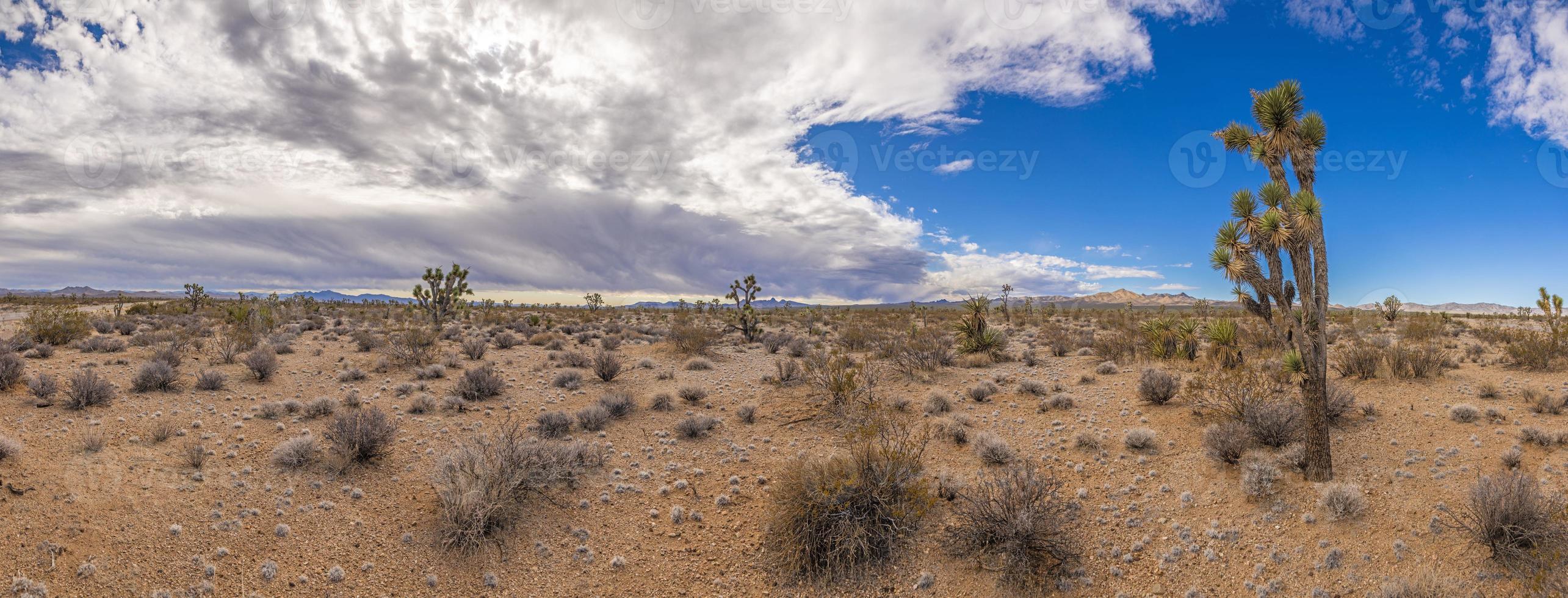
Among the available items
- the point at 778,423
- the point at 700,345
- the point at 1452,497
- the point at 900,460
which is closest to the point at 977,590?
the point at 900,460

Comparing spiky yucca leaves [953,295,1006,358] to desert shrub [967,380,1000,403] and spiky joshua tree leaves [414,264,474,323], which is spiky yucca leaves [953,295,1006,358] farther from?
spiky joshua tree leaves [414,264,474,323]

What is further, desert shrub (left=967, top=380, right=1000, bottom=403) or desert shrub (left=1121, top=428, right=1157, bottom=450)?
desert shrub (left=967, top=380, right=1000, bottom=403)

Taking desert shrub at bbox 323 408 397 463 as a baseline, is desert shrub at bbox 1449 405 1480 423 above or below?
above

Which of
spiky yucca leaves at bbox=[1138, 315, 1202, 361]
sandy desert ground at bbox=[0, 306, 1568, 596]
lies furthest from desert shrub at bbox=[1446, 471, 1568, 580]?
spiky yucca leaves at bbox=[1138, 315, 1202, 361]

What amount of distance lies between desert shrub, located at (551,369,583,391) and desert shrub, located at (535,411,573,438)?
3.19 metres

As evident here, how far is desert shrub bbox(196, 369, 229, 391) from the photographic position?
12.3 metres

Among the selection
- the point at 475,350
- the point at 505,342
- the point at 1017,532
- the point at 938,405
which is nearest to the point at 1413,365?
the point at 938,405

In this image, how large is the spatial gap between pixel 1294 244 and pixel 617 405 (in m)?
11.5

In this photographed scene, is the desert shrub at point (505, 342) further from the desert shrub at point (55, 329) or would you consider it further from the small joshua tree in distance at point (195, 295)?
the small joshua tree in distance at point (195, 295)

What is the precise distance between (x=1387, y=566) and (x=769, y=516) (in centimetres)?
717

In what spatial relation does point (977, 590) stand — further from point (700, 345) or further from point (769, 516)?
point (700, 345)

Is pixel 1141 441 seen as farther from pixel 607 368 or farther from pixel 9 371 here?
pixel 9 371

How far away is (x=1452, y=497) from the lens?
7578 mm

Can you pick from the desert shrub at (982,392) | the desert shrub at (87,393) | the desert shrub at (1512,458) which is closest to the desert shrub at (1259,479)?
the desert shrub at (1512,458)
